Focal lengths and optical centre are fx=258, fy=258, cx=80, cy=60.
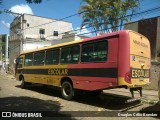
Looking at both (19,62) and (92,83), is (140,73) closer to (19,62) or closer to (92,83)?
(92,83)

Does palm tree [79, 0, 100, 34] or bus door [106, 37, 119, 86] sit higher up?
palm tree [79, 0, 100, 34]

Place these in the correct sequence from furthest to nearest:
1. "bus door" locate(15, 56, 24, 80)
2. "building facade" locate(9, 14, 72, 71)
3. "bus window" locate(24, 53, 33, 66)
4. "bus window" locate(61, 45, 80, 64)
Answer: "building facade" locate(9, 14, 72, 71) → "bus door" locate(15, 56, 24, 80) → "bus window" locate(24, 53, 33, 66) → "bus window" locate(61, 45, 80, 64)

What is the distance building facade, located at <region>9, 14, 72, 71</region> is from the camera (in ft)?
153

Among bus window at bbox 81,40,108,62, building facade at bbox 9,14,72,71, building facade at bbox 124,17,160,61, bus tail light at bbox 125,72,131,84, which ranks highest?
building facade at bbox 9,14,72,71

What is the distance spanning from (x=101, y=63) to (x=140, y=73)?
1785 mm

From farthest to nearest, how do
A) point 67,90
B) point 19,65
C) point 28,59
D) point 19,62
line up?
1. point 19,62
2. point 19,65
3. point 28,59
4. point 67,90

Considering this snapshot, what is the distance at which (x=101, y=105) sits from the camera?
40.1 feet

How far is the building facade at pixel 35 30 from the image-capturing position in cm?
4678

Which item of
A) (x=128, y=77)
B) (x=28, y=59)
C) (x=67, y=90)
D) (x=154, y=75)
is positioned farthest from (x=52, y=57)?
(x=154, y=75)

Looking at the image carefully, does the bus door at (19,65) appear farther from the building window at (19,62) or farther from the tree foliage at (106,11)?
the tree foliage at (106,11)

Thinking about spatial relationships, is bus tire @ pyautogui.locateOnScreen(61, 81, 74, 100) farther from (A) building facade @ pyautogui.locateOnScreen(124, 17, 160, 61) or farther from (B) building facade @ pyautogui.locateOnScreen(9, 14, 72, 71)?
(B) building facade @ pyautogui.locateOnScreen(9, 14, 72, 71)

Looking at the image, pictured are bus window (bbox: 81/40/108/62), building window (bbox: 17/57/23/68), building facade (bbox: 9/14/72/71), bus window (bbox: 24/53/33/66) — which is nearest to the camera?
bus window (bbox: 81/40/108/62)

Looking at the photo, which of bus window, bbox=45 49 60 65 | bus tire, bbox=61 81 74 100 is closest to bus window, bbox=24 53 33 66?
bus window, bbox=45 49 60 65

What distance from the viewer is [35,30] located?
50062 millimetres
